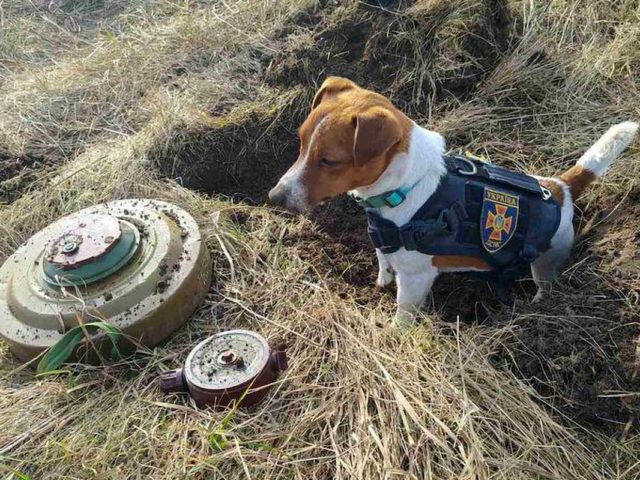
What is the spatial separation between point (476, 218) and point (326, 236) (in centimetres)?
115

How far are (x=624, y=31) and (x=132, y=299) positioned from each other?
13.6 feet

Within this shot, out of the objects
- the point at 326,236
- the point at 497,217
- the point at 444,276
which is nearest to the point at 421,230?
the point at 497,217

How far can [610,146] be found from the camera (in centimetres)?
299

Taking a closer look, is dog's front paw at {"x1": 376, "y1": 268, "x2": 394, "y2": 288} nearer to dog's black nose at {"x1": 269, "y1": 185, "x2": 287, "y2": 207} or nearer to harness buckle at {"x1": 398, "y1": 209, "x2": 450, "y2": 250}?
harness buckle at {"x1": 398, "y1": 209, "x2": 450, "y2": 250}

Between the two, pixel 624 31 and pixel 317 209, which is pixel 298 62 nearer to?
pixel 317 209

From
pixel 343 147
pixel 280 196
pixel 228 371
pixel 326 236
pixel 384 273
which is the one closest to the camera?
pixel 228 371

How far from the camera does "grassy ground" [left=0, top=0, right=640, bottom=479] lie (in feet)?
7.68

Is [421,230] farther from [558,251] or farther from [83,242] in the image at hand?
[83,242]

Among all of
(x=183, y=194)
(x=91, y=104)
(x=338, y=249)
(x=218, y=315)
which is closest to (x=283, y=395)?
(x=218, y=315)

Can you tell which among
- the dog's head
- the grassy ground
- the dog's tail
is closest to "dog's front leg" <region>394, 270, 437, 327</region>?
the grassy ground

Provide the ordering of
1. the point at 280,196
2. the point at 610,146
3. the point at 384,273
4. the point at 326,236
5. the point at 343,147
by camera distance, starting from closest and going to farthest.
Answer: the point at 343,147, the point at 280,196, the point at 610,146, the point at 384,273, the point at 326,236

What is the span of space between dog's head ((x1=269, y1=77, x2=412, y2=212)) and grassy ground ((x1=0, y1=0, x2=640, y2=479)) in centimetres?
68

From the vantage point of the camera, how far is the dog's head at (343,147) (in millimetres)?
2535

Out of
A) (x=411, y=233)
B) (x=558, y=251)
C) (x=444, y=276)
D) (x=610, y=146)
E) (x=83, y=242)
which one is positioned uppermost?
(x=610, y=146)
